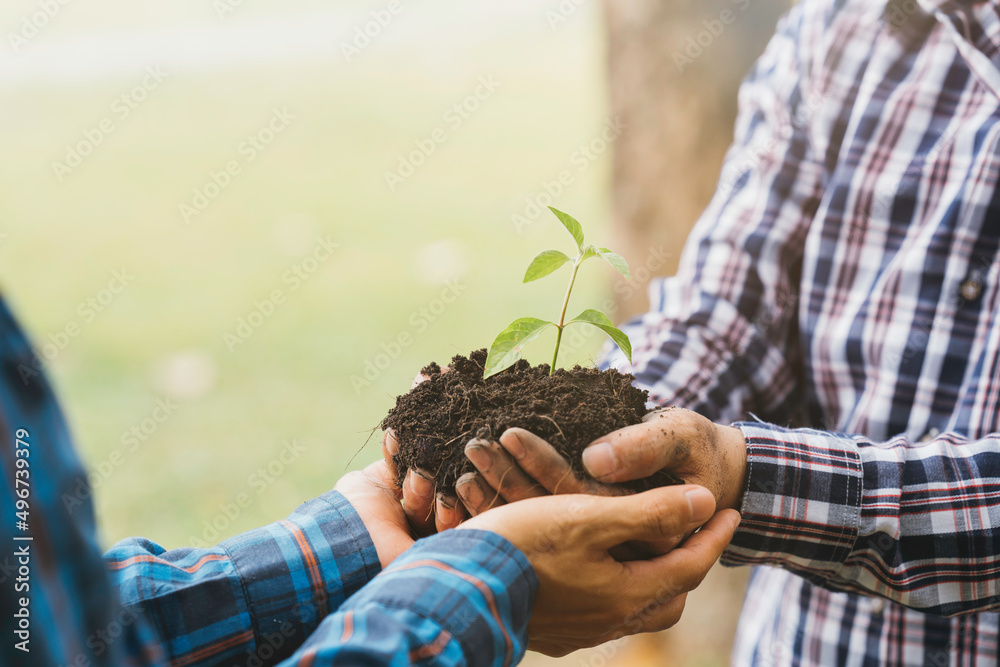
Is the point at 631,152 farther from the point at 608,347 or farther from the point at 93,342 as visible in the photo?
the point at 93,342

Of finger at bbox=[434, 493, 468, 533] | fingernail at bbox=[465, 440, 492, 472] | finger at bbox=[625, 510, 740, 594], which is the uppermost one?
fingernail at bbox=[465, 440, 492, 472]

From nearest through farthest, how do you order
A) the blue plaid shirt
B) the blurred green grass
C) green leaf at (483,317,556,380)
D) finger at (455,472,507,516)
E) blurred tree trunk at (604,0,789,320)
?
the blue plaid shirt → finger at (455,472,507,516) → green leaf at (483,317,556,380) → blurred tree trunk at (604,0,789,320) → the blurred green grass

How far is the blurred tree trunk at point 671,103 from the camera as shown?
236cm

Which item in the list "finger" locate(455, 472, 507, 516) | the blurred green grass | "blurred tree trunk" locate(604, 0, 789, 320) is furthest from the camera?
the blurred green grass

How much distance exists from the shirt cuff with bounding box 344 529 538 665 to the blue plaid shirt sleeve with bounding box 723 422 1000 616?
519 mm

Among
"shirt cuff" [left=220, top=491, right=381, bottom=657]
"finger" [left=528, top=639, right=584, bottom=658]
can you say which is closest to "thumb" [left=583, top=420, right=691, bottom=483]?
"finger" [left=528, top=639, right=584, bottom=658]

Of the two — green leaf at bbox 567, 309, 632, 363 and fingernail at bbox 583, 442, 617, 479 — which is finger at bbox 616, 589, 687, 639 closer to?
fingernail at bbox 583, 442, 617, 479

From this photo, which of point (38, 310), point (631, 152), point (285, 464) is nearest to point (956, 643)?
point (631, 152)

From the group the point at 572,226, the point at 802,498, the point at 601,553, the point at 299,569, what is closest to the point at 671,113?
the point at 572,226

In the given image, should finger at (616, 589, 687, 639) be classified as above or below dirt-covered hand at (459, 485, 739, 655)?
below

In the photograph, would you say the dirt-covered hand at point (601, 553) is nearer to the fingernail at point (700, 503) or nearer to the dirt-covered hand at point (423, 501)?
the fingernail at point (700, 503)

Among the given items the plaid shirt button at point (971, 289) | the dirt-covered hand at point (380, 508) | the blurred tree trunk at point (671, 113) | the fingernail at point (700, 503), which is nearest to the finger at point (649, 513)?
the fingernail at point (700, 503)

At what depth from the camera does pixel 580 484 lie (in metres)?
1.13

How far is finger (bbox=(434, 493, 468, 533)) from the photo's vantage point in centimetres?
118
